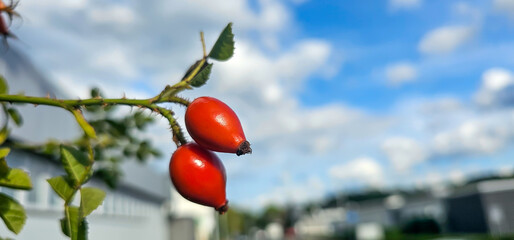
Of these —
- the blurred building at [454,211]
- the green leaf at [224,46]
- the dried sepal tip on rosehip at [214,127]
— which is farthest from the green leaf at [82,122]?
the blurred building at [454,211]

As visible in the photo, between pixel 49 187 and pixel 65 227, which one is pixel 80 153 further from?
pixel 49 187

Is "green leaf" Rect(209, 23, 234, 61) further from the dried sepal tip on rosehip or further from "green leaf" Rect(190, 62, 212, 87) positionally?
the dried sepal tip on rosehip

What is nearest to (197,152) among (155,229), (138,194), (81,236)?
(81,236)

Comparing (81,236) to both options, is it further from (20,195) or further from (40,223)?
(40,223)

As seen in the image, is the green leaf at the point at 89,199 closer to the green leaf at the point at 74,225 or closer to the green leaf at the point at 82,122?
the green leaf at the point at 74,225

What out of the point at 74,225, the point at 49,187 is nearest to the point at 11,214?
the point at 74,225

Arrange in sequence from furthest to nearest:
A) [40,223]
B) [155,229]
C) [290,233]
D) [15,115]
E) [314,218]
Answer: [314,218], [290,233], [155,229], [40,223], [15,115]

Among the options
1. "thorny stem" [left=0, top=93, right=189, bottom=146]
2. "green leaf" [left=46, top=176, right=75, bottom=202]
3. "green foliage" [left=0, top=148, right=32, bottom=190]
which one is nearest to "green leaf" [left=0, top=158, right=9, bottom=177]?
"green foliage" [left=0, top=148, right=32, bottom=190]
